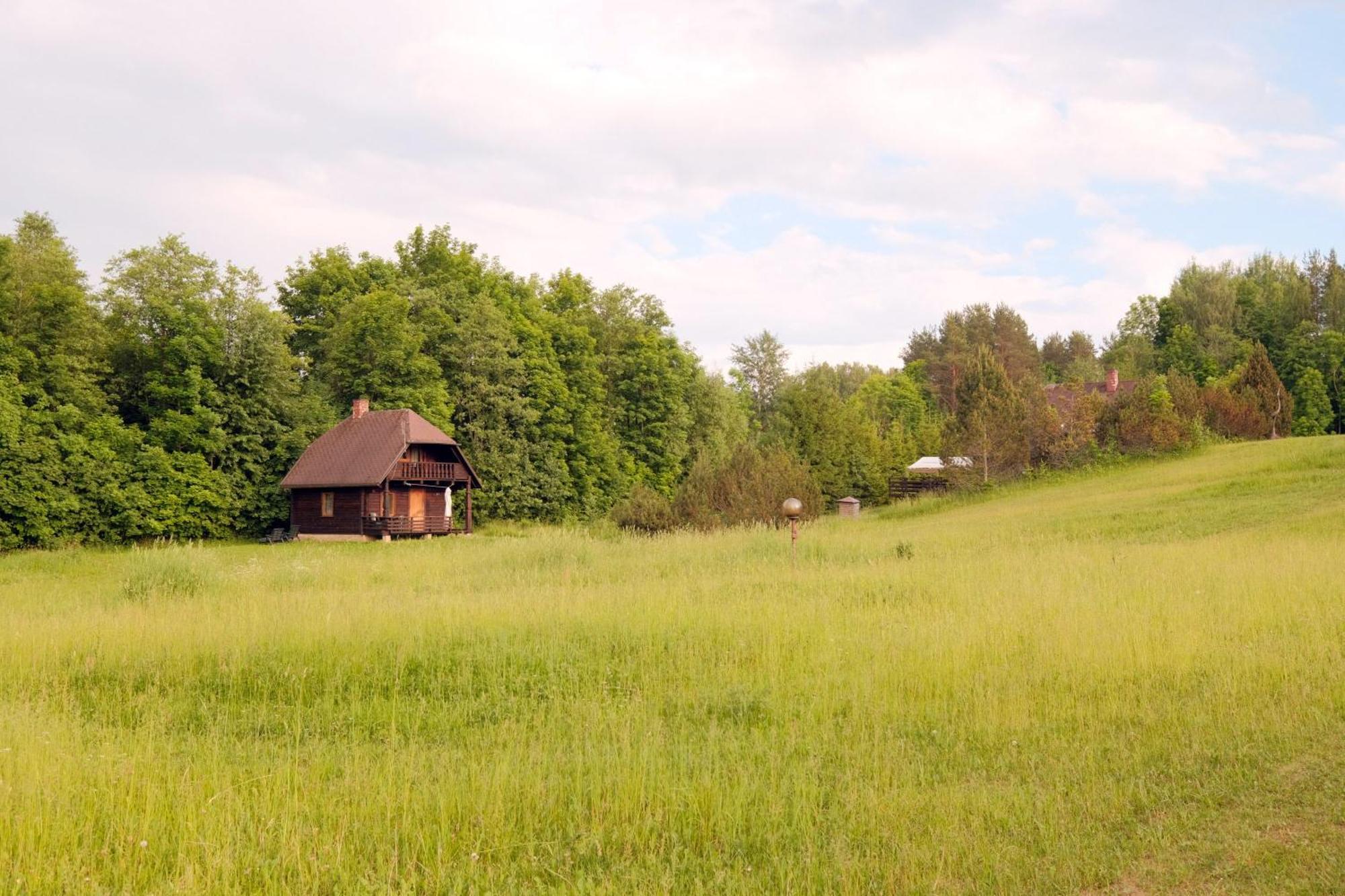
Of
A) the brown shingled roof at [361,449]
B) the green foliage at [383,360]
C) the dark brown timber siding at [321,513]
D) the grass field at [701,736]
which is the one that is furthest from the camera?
the green foliage at [383,360]

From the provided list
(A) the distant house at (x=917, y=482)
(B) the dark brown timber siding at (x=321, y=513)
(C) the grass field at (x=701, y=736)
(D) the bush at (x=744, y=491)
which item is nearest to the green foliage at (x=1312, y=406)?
(A) the distant house at (x=917, y=482)

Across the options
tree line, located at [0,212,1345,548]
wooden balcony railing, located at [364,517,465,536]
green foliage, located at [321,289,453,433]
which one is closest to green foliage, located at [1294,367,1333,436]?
tree line, located at [0,212,1345,548]

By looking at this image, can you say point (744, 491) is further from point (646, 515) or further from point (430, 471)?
point (430, 471)

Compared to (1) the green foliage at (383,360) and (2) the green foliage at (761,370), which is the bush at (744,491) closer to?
(1) the green foliage at (383,360)

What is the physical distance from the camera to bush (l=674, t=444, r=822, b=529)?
121 ft

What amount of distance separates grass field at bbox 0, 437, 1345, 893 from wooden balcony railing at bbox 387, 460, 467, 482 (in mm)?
26428

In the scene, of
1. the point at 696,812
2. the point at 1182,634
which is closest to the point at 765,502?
the point at 1182,634

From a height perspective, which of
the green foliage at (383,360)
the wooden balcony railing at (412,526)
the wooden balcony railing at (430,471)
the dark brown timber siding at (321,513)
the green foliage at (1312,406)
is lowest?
the wooden balcony railing at (412,526)

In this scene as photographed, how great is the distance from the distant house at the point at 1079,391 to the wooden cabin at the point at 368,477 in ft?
102

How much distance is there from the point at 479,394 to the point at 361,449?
1104 centimetres

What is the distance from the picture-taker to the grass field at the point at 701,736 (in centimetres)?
521

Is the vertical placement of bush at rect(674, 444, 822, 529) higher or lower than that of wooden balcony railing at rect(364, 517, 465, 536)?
higher

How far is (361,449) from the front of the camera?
1684 inches

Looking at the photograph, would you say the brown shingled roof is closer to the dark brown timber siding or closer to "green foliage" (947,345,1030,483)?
the dark brown timber siding
